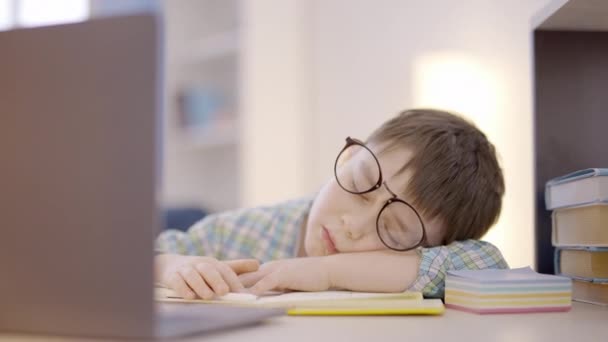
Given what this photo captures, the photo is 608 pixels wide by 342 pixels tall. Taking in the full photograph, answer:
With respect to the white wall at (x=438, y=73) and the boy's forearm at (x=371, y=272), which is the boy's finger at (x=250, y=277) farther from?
the white wall at (x=438, y=73)

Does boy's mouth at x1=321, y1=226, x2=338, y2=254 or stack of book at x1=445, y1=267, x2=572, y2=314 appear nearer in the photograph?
stack of book at x1=445, y1=267, x2=572, y2=314

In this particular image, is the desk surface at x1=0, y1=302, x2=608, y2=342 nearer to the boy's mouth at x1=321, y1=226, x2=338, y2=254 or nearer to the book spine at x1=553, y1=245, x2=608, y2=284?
the book spine at x1=553, y1=245, x2=608, y2=284

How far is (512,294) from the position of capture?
2.59ft

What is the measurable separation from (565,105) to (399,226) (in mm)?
314

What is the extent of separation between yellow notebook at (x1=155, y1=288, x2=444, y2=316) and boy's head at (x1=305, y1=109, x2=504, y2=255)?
29 centimetres

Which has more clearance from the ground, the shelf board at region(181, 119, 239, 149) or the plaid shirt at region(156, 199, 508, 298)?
the shelf board at region(181, 119, 239, 149)

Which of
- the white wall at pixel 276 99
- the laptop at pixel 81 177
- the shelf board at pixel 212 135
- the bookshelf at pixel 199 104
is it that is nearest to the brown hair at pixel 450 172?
the laptop at pixel 81 177

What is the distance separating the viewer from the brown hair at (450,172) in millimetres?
1144

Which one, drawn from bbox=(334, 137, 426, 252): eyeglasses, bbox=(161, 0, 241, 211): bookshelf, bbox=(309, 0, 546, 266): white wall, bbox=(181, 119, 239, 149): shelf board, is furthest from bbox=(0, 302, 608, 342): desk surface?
bbox=(161, 0, 241, 211): bookshelf

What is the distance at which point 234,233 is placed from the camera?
4.64 ft

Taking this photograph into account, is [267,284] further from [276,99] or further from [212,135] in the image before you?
[212,135]

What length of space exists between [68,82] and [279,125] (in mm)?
2456

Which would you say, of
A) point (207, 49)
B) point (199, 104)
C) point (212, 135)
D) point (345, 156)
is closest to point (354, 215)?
point (345, 156)

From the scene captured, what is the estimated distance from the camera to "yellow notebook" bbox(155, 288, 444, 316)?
0.70 metres
